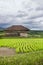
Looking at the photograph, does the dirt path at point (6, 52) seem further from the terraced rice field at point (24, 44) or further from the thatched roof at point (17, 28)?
the thatched roof at point (17, 28)

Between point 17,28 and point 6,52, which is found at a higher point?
point 17,28

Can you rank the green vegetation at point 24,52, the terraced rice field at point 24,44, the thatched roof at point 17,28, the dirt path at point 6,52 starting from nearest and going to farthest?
1. the green vegetation at point 24,52
2. the dirt path at point 6,52
3. the terraced rice field at point 24,44
4. the thatched roof at point 17,28

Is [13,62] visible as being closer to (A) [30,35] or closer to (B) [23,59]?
(B) [23,59]

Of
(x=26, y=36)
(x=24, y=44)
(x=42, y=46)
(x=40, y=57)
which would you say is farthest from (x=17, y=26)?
(x=40, y=57)

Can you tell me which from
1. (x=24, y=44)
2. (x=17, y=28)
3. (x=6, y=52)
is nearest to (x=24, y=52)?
(x=6, y=52)

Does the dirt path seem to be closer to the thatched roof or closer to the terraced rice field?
the terraced rice field

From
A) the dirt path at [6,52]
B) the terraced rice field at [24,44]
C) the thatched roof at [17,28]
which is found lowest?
the dirt path at [6,52]

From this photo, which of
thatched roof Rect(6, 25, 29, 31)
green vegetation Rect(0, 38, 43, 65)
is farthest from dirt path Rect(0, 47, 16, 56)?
thatched roof Rect(6, 25, 29, 31)

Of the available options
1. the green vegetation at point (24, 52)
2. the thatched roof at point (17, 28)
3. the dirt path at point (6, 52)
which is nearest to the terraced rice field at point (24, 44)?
the green vegetation at point (24, 52)

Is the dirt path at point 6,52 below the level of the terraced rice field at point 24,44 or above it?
below

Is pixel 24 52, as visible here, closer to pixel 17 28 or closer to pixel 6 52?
pixel 6 52

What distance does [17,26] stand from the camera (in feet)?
31.6

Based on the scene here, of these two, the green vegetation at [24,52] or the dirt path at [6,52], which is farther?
the dirt path at [6,52]

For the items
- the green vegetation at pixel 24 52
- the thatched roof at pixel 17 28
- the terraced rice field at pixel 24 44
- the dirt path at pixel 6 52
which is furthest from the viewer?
the thatched roof at pixel 17 28
